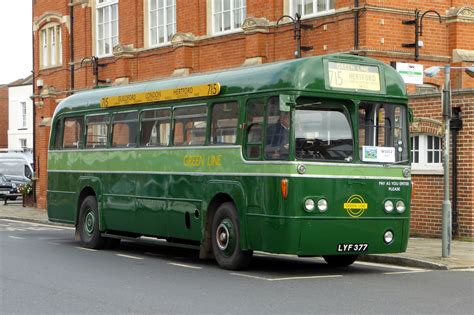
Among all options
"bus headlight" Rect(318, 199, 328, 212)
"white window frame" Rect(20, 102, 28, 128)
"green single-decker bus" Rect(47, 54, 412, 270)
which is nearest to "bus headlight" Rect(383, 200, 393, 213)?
"green single-decker bus" Rect(47, 54, 412, 270)

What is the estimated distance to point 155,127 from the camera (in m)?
16.8

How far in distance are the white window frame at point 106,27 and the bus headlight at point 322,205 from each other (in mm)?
18905

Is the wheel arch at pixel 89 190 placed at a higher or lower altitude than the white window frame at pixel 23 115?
lower

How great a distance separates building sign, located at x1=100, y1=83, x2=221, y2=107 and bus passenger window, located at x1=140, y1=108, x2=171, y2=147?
0.77 ft

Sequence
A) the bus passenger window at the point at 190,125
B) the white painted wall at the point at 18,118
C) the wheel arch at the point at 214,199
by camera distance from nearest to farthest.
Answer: the wheel arch at the point at 214,199 < the bus passenger window at the point at 190,125 < the white painted wall at the point at 18,118

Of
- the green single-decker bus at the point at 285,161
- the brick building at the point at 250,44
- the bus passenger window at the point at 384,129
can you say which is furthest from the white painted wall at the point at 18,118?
the bus passenger window at the point at 384,129

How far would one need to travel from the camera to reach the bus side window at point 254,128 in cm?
1402

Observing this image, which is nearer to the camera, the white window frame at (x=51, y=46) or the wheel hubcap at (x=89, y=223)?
the wheel hubcap at (x=89, y=223)

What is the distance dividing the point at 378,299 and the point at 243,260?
3442mm

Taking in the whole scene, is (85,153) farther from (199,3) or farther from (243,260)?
(199,3)

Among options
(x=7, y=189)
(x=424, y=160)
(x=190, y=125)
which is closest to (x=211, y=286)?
(x=190, y=125)

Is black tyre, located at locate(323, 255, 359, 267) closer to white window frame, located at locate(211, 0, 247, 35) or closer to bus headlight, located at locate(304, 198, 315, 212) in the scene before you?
bus headlight, located at locate(304, 198, 315, 212)

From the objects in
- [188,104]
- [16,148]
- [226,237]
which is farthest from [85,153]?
[16,148]

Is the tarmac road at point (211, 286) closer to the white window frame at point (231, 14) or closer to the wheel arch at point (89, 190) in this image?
the wheel arch at point (89, 190)
